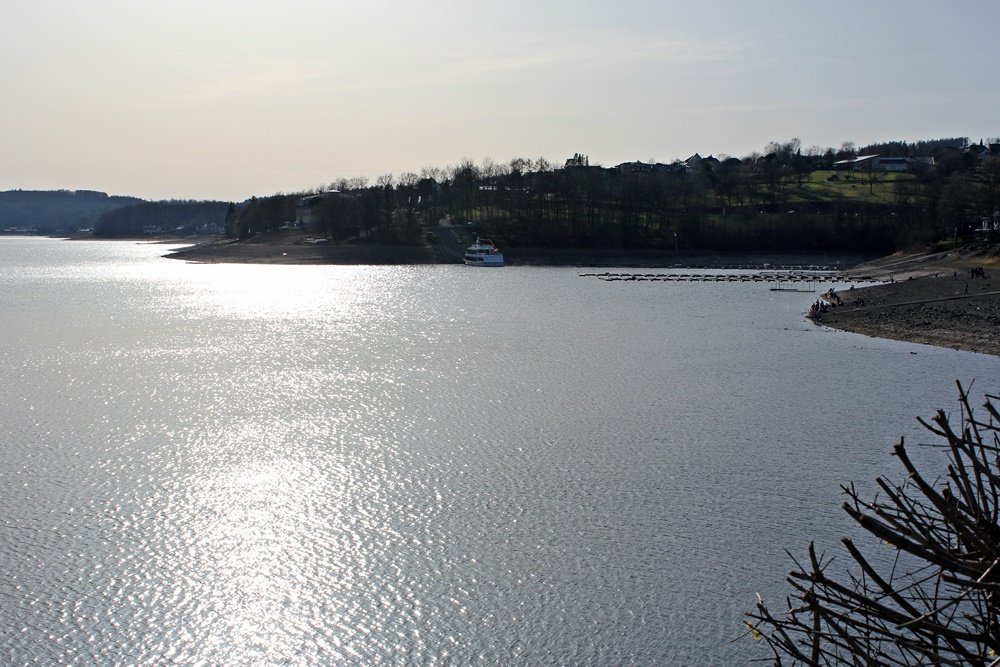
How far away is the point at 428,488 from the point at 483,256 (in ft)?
229

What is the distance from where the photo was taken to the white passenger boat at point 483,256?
273 ft

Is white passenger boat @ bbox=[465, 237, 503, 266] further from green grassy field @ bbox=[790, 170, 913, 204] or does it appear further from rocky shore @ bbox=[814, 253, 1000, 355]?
green grassy field @ bbox=[790, 170, 913, 204]

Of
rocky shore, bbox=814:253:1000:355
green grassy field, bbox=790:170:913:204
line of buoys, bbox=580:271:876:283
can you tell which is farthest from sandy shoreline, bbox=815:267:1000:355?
green grassy field, bbox=790:170:913:204

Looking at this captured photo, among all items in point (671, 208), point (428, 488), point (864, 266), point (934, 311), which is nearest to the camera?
point (428, 488)

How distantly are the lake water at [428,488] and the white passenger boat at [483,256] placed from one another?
51066 millimetres

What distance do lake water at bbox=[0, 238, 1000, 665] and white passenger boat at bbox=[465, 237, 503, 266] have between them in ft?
168

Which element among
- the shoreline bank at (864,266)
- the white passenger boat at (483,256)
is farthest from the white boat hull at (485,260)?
the shoreline bank at (864,266)

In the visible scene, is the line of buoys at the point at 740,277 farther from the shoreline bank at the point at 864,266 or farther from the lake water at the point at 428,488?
the lake water at the point at 428,488

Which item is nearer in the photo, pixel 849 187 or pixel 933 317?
pixel 933 317

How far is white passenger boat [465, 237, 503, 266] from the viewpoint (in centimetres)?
8331

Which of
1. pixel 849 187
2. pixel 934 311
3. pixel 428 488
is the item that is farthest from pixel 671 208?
pixel 428 488

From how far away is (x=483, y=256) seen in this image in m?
83.6

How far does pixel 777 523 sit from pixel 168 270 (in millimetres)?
80084

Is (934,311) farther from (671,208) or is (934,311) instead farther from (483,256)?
(671,208)
